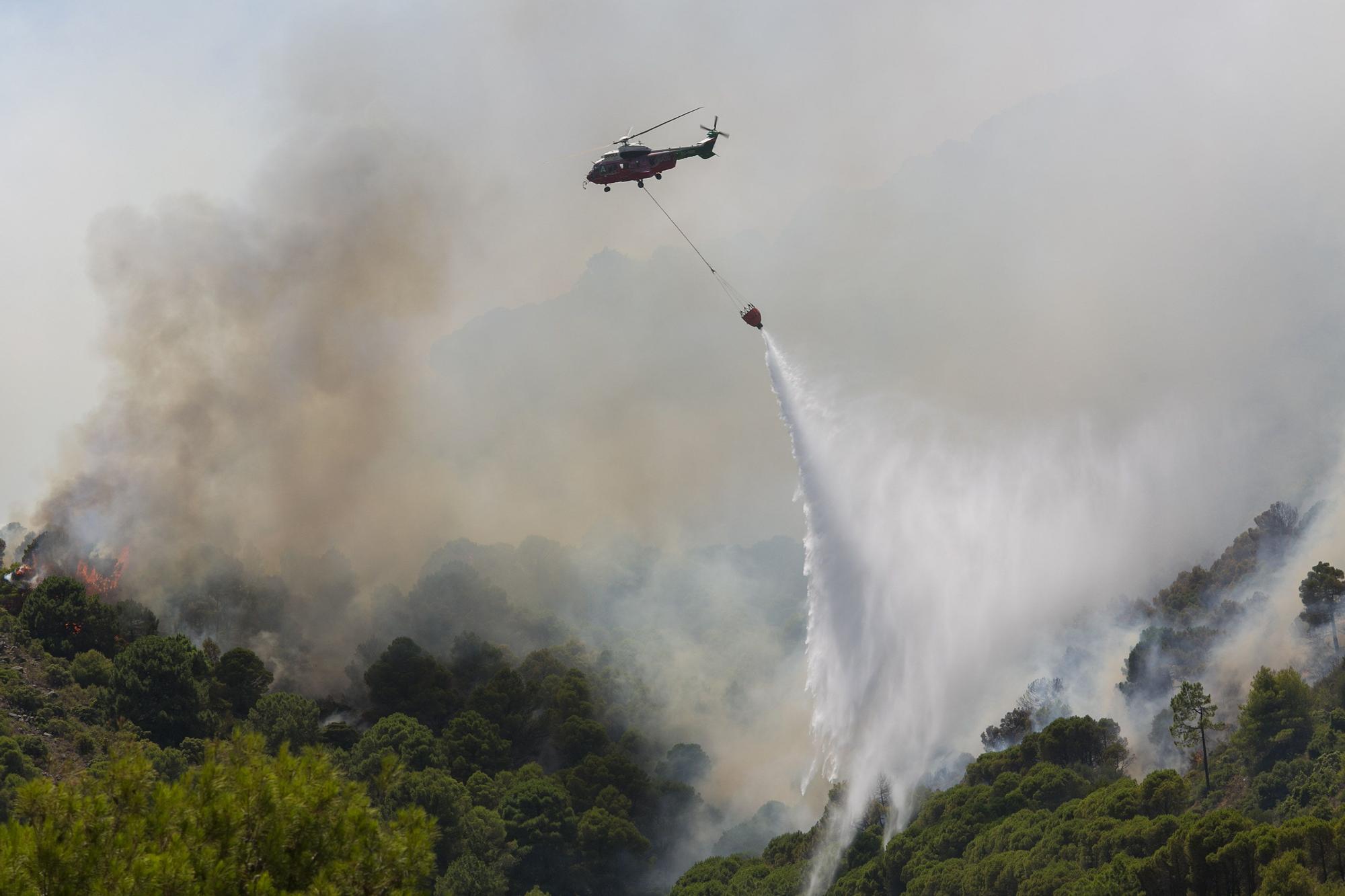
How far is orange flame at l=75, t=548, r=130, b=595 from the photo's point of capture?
16038cm

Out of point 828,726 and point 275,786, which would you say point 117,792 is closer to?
point 275,786

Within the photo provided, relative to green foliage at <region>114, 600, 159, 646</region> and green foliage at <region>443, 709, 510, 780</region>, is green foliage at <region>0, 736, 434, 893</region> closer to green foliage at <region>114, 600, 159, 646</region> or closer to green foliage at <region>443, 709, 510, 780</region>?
green foliage at <region>443, 709, 510, 780</region>

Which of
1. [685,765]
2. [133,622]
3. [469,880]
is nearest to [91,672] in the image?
[133,622]

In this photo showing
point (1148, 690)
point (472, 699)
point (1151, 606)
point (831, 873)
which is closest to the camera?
point (831, 873)

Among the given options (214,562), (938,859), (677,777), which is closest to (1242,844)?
(938,859)

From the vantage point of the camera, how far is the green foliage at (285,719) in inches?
5581

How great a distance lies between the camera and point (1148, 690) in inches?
6058

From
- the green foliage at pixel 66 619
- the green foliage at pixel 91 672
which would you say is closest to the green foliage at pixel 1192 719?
the green foliage at pixel 91 672

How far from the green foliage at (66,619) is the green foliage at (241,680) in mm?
11883

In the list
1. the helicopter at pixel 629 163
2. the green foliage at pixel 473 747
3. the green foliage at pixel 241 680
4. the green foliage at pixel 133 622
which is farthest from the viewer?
the green foliage at pixel 133 622

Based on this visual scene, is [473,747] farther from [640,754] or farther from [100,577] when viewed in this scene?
[100,577]

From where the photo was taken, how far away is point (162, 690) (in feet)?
459

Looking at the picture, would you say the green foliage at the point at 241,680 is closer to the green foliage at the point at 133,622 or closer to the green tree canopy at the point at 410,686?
the green foliage at the point at 133,622

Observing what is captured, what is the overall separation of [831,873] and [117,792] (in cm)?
8955
